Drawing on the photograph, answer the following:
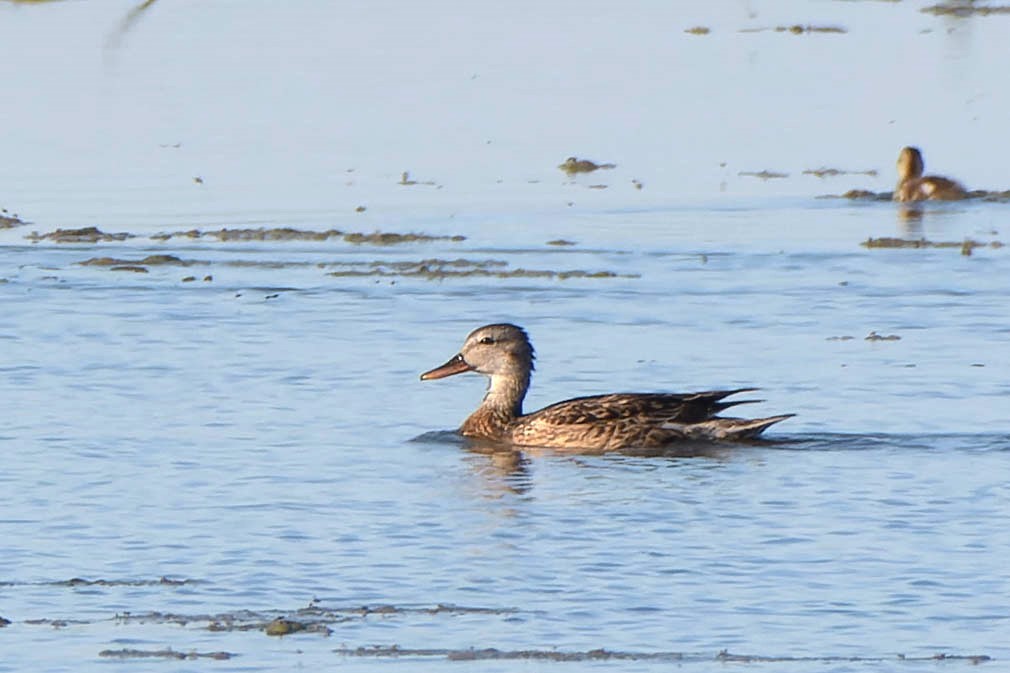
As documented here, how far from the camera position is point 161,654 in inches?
376

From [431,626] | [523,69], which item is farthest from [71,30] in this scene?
[431,626]

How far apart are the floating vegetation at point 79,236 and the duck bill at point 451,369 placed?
6437mm

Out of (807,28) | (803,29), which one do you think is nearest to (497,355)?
(803,29)

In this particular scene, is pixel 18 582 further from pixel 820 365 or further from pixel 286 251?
pixel 286 251

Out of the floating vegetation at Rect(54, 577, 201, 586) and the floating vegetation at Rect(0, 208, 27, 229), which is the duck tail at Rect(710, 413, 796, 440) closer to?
the floating vegetation at Rect(54, 577, 201, 586)

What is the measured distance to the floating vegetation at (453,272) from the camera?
65.8 ft

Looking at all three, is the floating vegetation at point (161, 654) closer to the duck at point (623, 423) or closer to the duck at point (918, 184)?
the duck at point (623, 423)

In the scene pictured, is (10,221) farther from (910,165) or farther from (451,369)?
(910,165)

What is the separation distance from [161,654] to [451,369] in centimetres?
625

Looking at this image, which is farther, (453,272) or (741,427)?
(453,272)

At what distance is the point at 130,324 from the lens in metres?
18.2

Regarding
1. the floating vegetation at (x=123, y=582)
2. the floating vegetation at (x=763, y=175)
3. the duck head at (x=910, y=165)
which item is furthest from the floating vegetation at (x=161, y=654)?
the floating vegetation at (x=763, y=175)

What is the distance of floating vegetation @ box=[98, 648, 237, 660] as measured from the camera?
9508 millimetres

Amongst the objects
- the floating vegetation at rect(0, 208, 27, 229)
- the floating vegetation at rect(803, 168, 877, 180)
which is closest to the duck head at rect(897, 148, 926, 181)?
the floating vegetation at rect(803, 168, 877, 180)
